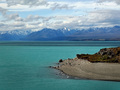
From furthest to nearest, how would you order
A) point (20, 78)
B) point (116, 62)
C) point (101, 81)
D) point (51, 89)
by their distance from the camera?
point (116, 62), point (20, 78), point (101, 81), point (51, 89)

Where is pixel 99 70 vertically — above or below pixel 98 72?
above

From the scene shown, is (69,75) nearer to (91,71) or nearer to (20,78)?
(91,71)

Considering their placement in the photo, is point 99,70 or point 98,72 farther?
point 99,70

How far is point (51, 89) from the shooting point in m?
28.0

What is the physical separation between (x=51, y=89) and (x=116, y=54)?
24310 mm

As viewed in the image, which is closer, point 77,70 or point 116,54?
point 77,70

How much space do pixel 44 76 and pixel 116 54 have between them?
20.3m

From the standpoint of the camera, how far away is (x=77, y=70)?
38.5m

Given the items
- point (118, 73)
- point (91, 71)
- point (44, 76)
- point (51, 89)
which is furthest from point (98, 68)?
point (51, 89)

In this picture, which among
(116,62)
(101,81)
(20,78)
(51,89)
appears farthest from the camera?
(116,62)

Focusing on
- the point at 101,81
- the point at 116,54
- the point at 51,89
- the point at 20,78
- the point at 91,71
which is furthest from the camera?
the point at 116,54

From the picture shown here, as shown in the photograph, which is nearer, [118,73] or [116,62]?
[118,73]

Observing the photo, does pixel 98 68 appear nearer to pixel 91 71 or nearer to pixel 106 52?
pixel 91 71

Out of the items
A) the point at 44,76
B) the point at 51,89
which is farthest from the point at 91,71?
the point at 51,89
